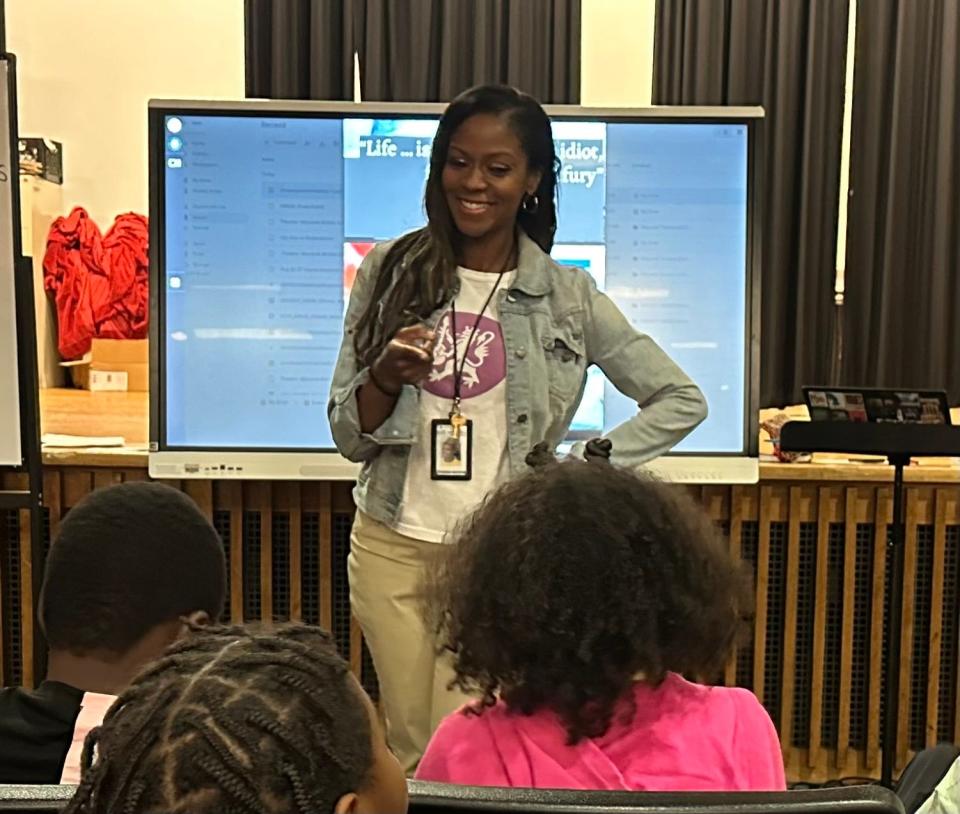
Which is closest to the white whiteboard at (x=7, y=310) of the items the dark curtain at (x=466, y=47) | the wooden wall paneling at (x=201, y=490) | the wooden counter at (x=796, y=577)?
the wooden counter at (x=796, y=577)

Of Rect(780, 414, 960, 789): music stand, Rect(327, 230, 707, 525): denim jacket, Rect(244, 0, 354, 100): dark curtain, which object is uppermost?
Rect(244, 0, 354, 100): dark curtain

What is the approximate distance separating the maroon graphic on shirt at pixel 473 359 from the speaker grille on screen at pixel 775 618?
128 cm

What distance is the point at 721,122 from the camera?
2689mm

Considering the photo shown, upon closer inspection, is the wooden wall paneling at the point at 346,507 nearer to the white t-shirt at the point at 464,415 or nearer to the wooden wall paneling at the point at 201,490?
the wooden wall paneling at the point at 201,490

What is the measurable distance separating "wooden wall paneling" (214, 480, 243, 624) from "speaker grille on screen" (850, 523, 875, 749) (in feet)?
5.20

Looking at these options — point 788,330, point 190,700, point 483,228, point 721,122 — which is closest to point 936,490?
point 788,330

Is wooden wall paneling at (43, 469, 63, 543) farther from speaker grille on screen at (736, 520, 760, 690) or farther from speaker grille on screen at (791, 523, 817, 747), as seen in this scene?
speaker grille on screen at (791, 523, 817, 747)

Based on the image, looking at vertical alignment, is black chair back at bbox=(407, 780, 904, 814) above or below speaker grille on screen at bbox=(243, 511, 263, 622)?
above

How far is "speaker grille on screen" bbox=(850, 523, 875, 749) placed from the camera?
9.18 feet

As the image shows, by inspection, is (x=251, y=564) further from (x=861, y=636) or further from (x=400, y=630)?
(x=861, y=636)

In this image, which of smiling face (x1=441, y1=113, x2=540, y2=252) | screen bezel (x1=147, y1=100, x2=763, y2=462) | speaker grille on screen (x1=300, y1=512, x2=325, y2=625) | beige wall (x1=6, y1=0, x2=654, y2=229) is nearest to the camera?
smiling face (x1=441, y1=113, x2=540, y2=252)

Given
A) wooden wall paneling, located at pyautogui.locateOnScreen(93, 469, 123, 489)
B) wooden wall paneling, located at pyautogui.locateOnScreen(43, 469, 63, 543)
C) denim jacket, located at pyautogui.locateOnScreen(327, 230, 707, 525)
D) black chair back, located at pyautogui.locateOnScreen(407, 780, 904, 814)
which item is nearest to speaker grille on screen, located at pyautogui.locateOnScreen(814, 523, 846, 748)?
denim jacket, located at pyautogui.locateOnScreen(327, 230, 707, 525)

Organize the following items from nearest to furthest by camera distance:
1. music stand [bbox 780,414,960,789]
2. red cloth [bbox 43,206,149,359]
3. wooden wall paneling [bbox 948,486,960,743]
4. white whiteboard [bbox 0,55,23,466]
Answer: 1. music stand [bbox 780,414,960,789]
2. white whiteboard [bbox 0,55,23,466]
3. wooden wall paneling [bbox 948,486,960,743]
4. red cloth [bbox 43,206,149,359]

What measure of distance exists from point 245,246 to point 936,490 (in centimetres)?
185
